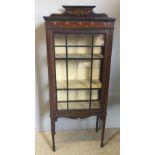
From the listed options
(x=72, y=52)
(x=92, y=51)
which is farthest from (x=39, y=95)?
(x=92, y=51)

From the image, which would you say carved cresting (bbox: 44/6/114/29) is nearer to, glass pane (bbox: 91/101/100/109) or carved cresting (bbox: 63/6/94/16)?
carved cresting (bbox: 63/6/94/16)

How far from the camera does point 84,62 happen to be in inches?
80.0

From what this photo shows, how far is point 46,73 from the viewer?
224 centimetres

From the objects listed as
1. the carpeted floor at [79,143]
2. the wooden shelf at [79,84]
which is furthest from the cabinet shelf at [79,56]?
the carpeted floor at [79,143]

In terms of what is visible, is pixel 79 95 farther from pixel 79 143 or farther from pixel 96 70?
pixel 79 143

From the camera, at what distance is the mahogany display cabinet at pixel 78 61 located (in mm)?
1811

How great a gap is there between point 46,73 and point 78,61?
41 centimetres

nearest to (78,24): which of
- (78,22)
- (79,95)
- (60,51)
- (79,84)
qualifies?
(78,22)

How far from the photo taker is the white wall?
2.08 m
